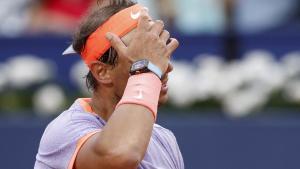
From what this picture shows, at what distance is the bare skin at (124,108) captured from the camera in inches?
127

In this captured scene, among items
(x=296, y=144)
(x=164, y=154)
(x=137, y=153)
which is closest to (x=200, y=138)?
(x=296, y=144)

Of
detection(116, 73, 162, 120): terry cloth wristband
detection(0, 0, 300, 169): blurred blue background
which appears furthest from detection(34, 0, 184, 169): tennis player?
detection(0, 0, 300, 169): blurred blue background

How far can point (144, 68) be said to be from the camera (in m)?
3.42

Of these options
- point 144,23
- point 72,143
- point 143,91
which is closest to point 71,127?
point 72,143

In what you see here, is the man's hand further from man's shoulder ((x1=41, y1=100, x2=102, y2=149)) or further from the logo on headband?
man's shoulder ((x1=41, y1=100, x2=102, y2=149))

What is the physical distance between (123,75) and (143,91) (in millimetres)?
237

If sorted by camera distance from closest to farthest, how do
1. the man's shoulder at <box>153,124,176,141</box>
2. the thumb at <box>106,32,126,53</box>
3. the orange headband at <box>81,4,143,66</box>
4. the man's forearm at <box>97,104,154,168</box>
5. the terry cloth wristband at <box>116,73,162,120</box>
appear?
the man's forearm at <box>97,104,154,168</box>, the terry cloth wristband at <box>116,73,162,120</box>, the thumb at <box>106,32,126,53</box>, the orange headband at <box>81,4,143,66</box>, the man's shoulder at <box>153,124,176,141</box>

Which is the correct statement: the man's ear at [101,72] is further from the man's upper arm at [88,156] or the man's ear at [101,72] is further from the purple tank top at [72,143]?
the man's upper arm at [88,156]

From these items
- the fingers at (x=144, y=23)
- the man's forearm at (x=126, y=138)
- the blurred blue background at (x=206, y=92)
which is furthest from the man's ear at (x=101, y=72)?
the blurred blue background at (x=206, y=92)

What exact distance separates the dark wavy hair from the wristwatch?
0.60 feet

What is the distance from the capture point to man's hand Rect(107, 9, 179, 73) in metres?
3.43

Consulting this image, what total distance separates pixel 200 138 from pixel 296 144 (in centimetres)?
68

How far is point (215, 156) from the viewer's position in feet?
23.5

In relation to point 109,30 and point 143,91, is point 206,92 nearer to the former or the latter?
point 109,30
